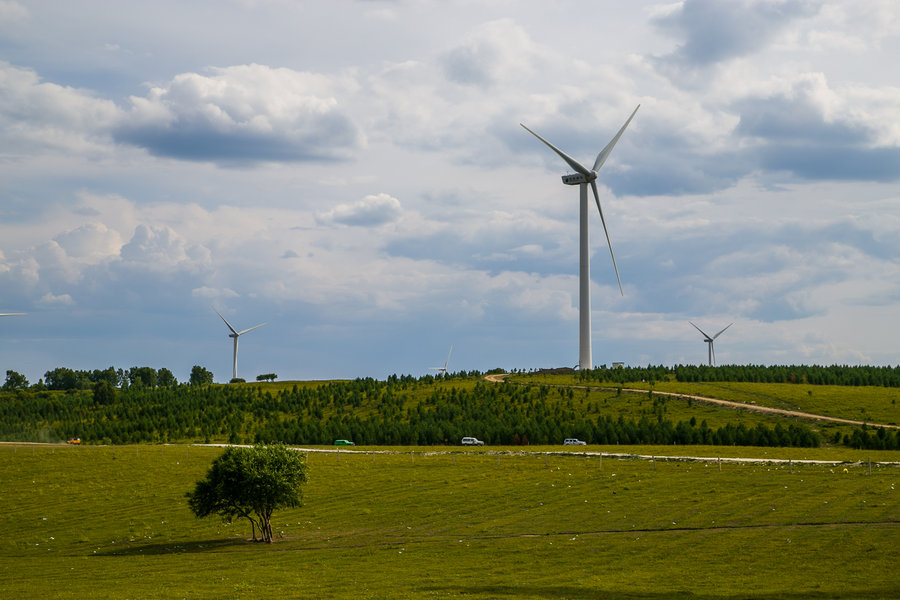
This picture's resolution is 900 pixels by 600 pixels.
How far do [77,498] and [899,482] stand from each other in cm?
7781

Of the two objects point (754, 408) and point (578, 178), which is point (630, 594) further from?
point (578, 178)

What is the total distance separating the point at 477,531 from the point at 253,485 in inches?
697

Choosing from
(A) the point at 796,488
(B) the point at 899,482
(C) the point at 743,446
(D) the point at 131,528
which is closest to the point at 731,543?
(A) the point at 796,488

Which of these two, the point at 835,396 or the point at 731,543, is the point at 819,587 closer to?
the point at 731,543

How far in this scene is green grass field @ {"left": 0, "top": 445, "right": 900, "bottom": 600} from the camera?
1964 inches

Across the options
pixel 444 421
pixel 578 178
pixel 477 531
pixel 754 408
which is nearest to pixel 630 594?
pixel 477 531

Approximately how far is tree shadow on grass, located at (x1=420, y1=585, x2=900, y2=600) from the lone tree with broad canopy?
2593 cm

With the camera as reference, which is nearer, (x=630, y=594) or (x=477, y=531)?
(x=630, y=594)

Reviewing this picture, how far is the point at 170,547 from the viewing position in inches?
2771

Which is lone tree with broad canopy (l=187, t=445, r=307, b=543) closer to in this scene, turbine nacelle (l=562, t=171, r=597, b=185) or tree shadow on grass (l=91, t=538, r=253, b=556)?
tree shadow on grass (l=91, t=538, r=253, b=556)

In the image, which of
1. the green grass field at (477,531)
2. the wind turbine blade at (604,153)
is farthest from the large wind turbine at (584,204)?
the green grass field at (477,531)

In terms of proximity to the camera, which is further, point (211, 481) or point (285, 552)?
point (211, 481)

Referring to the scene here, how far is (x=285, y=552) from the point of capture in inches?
2566

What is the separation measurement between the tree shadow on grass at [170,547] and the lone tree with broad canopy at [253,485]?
6.31 feet
